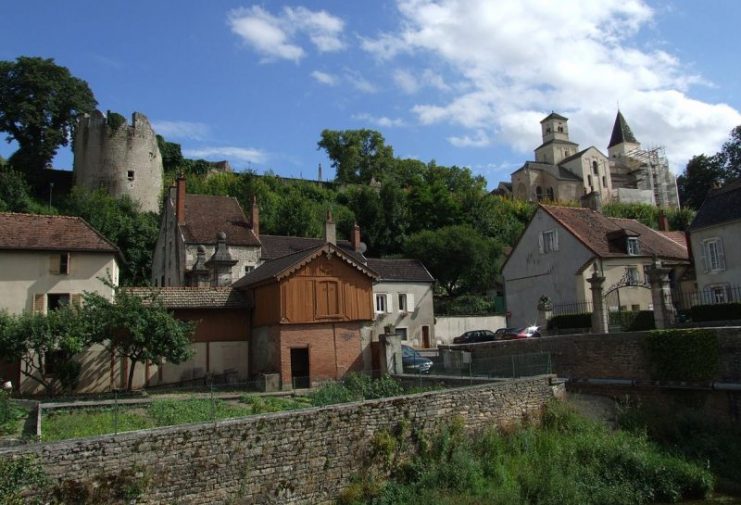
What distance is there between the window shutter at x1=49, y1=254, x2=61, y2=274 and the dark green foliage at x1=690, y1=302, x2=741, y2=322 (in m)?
26.6

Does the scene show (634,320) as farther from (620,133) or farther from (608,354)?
(620,133)

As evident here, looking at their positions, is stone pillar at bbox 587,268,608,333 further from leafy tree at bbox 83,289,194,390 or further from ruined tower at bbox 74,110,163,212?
ruined tower at bbox 74,110,163,212

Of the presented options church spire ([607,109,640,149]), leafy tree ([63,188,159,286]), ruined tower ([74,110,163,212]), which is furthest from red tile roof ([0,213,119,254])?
church spire ([607,109,640,149])

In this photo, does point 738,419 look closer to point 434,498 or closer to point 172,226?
point 434,498

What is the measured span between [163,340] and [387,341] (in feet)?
28.4

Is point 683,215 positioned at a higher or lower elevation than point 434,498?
higher

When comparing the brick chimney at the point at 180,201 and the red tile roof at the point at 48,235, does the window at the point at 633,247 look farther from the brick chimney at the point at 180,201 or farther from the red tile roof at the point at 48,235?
the brick chimney at the point at 180,201

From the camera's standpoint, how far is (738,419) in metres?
17.5

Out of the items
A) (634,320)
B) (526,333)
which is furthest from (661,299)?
(526,333)

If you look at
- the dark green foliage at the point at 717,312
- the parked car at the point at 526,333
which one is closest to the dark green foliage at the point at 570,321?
the parked car at the point at 526,333

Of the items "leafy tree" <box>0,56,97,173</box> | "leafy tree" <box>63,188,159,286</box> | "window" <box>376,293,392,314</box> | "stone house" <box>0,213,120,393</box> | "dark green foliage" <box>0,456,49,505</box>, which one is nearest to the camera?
"dark green foliage" <box>0,456,49,505</box>

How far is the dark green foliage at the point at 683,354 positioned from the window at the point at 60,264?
22.8m

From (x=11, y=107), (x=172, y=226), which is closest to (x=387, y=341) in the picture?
(x=172, y=226)

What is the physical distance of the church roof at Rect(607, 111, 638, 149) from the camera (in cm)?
9950
